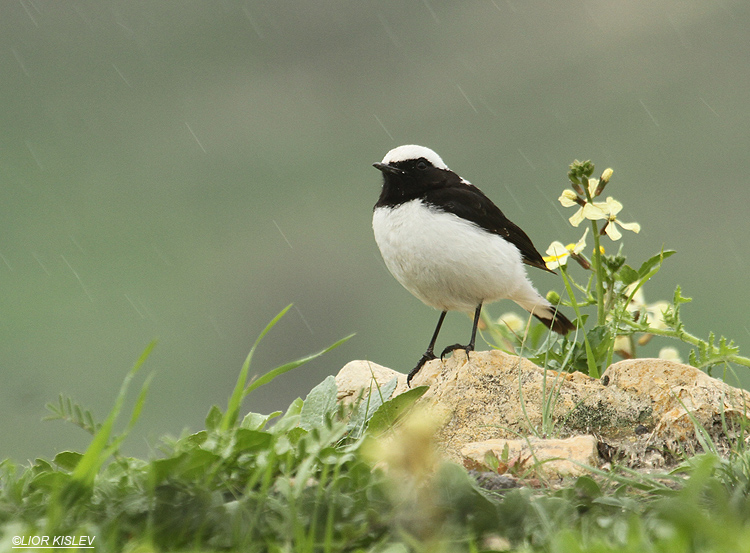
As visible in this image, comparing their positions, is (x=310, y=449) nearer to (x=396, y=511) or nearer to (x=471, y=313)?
(x=396, y=511)

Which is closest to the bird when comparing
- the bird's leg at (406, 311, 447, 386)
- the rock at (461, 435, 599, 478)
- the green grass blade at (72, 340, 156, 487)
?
the bird's leg at (406, 311, 447, 386)

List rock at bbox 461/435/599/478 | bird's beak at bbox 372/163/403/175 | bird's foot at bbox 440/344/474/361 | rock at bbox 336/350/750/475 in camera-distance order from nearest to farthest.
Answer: rock at bbox 461/435/599/478 < rock at bbox 336/350/750/475 < bird's foot at bbox 440/344/474/361 < bird's beak at bbox 372/163/403/175

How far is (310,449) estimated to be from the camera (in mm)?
2268

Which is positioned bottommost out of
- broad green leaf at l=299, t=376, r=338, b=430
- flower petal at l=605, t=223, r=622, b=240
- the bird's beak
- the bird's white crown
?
broad green leaf at l=299, t=376, r=338, b=430

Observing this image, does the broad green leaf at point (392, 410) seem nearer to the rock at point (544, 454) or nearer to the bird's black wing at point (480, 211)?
the rock at point (544, 454)

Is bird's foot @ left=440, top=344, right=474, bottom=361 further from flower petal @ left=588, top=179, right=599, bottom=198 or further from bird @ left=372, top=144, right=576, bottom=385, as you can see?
flower petal @ left=588, top=179, right=599, bottom=198

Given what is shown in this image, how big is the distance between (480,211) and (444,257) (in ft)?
1.93

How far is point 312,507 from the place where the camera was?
2.04 metres

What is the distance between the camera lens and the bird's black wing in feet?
14.7

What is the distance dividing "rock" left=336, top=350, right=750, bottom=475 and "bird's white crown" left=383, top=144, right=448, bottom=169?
1.50m

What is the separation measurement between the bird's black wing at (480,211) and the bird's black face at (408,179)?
0.06m

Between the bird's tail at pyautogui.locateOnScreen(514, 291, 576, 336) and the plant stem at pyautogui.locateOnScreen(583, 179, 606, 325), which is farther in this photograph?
the bird's tail at pyautogui.locateOnScreen(514, 291, 576, 336)

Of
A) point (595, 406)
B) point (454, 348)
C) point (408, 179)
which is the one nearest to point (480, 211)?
point (408, 179)

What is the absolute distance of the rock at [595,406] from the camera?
10.8 ft
